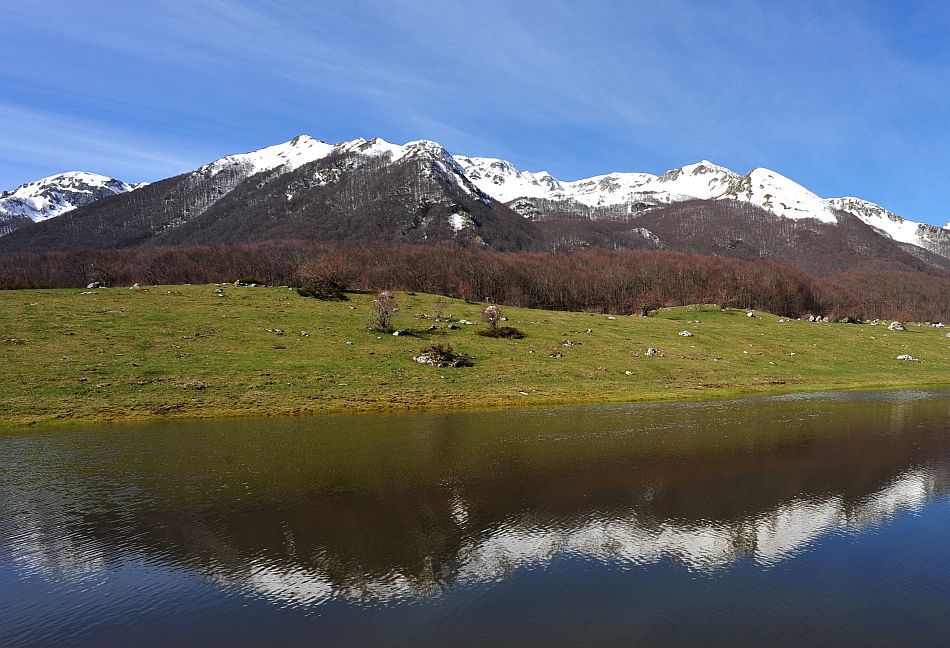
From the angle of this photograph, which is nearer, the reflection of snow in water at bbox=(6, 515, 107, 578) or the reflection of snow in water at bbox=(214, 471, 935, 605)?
the reflection of snow in water at bbox=(214, 471, 935, 605)

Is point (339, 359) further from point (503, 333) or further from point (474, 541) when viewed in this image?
point (474, 541)

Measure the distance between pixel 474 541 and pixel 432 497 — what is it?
13.4 feet

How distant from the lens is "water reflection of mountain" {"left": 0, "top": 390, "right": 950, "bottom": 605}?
1362 centimetres

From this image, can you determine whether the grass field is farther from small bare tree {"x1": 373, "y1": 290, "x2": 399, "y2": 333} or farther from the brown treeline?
the brown treeline

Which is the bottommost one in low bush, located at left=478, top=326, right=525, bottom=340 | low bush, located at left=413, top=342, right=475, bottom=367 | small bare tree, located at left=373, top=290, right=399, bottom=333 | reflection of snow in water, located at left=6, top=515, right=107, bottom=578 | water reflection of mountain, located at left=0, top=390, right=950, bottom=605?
reflection of snow in water, located at left=6, top=515, right=107, bottom=578

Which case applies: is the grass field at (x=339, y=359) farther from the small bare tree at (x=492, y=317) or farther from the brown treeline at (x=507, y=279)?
the brown treeline at (x=507, y=279)

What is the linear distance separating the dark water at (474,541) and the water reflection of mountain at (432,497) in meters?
0.10

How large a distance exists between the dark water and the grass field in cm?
1192

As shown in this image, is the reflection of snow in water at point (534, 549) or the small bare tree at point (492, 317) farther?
the small bare tree at point (492, 317)

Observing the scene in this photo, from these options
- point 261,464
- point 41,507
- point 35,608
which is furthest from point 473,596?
point 41,507

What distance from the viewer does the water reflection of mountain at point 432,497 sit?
13617mm

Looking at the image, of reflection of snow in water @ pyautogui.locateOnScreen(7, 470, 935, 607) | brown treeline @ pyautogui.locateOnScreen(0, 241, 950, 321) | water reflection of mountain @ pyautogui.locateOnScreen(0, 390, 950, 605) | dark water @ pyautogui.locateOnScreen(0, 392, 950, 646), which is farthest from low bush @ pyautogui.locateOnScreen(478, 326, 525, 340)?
brown treeline @ pyautogui.locateOnScreen(0, 241, 950, 321)

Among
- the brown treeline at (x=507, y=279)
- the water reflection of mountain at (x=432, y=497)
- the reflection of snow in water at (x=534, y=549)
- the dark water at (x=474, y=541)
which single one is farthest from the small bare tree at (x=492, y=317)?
the brown treeline at (x=507, y=279)

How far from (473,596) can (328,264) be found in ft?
269
